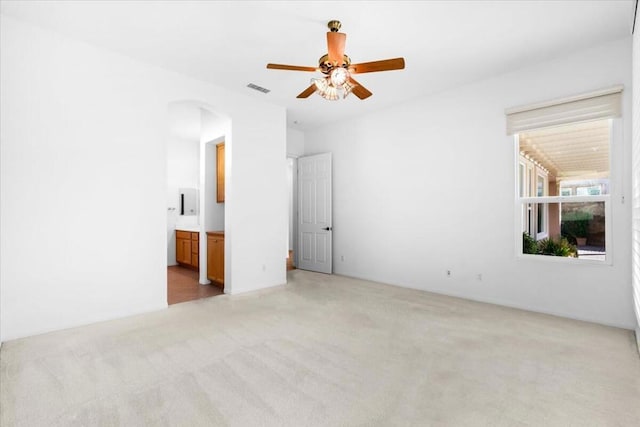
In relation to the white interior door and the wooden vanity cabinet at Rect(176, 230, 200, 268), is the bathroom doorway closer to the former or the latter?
the wooden vanity cabinet at Rect(176, 230, 200, 268)

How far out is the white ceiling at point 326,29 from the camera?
2.79 metres

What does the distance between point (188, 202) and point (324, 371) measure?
20.7 feet

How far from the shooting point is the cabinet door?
5570 millimetres

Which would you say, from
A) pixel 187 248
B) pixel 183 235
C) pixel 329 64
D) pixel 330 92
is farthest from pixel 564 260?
pixel 183 235

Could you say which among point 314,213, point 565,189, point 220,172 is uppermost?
point 220,172

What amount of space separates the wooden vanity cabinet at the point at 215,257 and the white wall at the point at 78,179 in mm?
1129

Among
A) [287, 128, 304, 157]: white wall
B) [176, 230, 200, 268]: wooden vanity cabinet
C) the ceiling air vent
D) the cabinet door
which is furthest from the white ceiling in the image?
[176, 230, 200, 268]: wooden vanity cabinet

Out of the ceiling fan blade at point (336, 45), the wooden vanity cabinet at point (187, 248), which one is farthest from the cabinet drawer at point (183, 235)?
the ceiling fan blade at point (336, 45)

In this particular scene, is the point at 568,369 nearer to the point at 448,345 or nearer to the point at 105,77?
the point at 448,345

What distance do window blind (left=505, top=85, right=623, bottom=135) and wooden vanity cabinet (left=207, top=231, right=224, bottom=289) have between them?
440 cm

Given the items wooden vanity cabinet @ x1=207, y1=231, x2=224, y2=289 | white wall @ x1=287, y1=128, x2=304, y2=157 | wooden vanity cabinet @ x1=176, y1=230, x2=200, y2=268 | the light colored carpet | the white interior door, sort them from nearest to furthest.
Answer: the light colored carpet → wooden vanity cabinet @ x1=207, y1=231, x2=224, y2=289 → the white interior door → wooden vanity cabinet @ x1=176, y1=230, x2=200, y2=268 → white wall @ x1=287, y1=128, x2=304, y2=157

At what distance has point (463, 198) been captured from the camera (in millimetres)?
4492

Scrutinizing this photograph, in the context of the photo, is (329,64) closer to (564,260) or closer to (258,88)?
(258,88)

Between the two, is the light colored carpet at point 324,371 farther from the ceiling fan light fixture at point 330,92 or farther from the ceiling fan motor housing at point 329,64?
the ceiling fan motor housing at point 329,64
